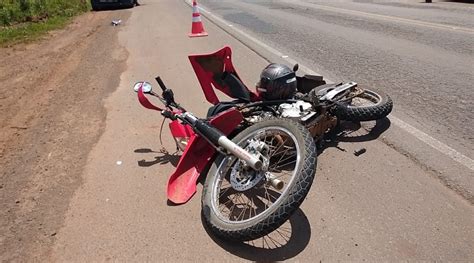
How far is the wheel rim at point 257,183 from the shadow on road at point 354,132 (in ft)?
2.58

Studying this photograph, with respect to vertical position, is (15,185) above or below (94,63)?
above

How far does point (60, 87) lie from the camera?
7078mm

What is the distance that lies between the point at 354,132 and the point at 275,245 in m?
2.10

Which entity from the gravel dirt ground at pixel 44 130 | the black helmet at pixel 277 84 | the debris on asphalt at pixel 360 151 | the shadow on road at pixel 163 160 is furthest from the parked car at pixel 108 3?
the debris on asphalt at pixel 360 151

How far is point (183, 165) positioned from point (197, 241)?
2.80 feet

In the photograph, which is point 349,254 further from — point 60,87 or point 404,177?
point 60,87

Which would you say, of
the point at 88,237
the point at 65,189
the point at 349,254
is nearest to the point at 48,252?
the point at 88,237

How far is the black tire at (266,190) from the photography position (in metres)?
2.78

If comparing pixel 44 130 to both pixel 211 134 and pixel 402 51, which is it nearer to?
pixel 211 134

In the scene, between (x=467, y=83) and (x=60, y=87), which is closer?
(x=467, y=83)

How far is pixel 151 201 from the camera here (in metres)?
3.59

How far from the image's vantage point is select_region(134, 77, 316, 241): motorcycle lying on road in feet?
9.32

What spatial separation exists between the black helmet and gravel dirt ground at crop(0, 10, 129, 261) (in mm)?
1995

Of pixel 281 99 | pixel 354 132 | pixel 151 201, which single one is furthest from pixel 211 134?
pixel 354 132
